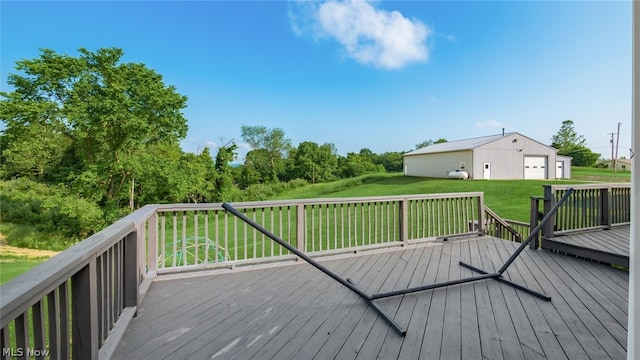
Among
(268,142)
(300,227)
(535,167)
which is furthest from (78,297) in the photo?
(268,142)

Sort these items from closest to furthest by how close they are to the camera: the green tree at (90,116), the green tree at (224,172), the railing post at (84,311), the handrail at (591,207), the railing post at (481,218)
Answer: the railing post at (84,311) < the handrail at (591,207) < the railing post at (481,218) < the green tree at (90,116) < the green tree at (224,172)

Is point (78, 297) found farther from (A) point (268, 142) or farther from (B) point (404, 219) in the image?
(A) point (268, 142)

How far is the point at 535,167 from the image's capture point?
62.5 feet

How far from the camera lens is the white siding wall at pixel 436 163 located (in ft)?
61.9

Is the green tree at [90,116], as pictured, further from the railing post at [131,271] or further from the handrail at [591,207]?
the handrail at [591,207]

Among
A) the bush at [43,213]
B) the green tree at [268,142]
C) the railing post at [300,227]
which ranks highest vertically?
the green tree at [268,142]

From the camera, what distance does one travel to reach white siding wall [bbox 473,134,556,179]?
60.2ft

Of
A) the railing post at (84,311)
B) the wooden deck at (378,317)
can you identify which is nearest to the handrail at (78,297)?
the railing post at (84,311)

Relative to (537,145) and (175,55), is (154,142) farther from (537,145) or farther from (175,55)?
(537,145)

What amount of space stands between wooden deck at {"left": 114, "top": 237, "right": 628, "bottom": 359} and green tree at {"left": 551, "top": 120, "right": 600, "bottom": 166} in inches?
1314

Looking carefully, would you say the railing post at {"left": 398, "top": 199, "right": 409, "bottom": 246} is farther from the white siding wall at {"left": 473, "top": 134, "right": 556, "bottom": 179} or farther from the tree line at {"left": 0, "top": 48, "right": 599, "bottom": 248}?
the white siding wall at {"left": 473, "top": 134, "right": 556, "bottom": 179}

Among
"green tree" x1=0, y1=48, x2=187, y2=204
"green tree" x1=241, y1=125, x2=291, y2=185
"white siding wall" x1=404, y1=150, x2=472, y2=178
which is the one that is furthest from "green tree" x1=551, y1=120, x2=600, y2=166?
"green tree" x1=0, y1=48, x2=187, y2=204

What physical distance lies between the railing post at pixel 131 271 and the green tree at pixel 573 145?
36576 millimetres

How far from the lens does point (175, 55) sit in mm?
13203
